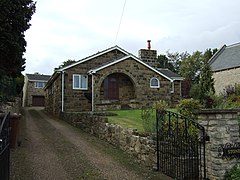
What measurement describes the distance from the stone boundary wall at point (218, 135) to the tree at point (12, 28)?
327 inches

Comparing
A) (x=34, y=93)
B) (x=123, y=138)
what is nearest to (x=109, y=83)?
(x=123, y=138)

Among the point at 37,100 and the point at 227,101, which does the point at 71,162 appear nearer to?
the point at 227,101

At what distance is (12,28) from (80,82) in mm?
11290

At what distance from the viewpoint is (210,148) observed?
6.42 m

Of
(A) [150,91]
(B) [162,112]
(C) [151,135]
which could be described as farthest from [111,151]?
(A) [150,91]

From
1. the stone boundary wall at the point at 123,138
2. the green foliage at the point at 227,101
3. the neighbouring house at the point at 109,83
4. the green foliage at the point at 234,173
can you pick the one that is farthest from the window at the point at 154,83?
the green foliage at the point at 234,173

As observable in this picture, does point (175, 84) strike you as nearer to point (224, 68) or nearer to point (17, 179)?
point (224, 68)

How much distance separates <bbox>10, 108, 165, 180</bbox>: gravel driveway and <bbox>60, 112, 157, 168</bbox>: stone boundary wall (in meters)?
0.31

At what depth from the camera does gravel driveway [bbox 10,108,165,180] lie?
7.10 meters

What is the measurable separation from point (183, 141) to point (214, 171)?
1458 millimetres

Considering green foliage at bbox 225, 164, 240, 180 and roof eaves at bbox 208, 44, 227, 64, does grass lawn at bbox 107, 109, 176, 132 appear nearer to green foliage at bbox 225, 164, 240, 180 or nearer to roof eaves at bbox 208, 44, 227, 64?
green foliage at bbox 225, 164, 240, 180

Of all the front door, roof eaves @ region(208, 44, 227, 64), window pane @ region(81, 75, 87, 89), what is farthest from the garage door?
roof eaves @ region(208, 44, 227, 64)

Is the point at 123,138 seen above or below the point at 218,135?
below

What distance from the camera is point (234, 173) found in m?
6.16
